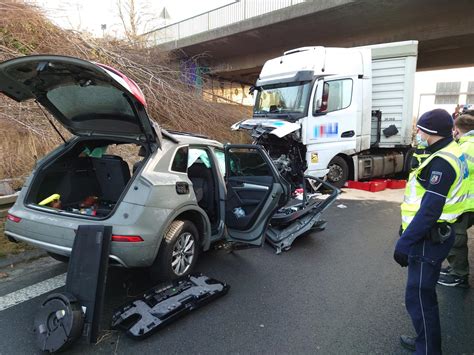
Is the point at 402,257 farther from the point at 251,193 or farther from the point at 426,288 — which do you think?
the point at 251,193

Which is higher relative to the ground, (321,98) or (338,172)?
(321,98)

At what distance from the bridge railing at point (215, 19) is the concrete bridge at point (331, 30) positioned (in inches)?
1.9

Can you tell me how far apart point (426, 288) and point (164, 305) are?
77.3 inches

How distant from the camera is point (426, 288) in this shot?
231 cm

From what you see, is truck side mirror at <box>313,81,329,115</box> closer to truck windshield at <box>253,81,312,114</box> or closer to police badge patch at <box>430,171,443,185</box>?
truck windshield at <box>253,81,312,114</box>

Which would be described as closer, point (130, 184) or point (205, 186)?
point (130, 184)

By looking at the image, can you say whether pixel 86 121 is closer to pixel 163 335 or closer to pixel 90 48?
pixel 163 335

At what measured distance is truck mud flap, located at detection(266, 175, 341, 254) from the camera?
14.0 feet

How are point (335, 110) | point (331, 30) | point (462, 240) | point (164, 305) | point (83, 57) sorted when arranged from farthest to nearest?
point (331, 30) → point (83, 57) → point (335, 110) → point (462, 240) → point (164, 305)

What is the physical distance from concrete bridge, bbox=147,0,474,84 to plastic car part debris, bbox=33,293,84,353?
12.4 meters

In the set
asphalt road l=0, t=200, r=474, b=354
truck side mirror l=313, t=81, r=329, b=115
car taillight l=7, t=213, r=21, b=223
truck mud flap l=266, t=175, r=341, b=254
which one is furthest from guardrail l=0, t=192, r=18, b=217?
truck side mirror l=313, t=81, r=329, b=115

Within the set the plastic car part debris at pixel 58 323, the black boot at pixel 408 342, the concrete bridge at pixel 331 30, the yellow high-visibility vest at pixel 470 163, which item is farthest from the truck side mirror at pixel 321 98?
the plastic car part debris at pixel 58 323

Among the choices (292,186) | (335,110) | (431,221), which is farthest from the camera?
(335,110)

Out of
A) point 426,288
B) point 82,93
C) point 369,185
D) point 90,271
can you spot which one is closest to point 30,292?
point 90,271
